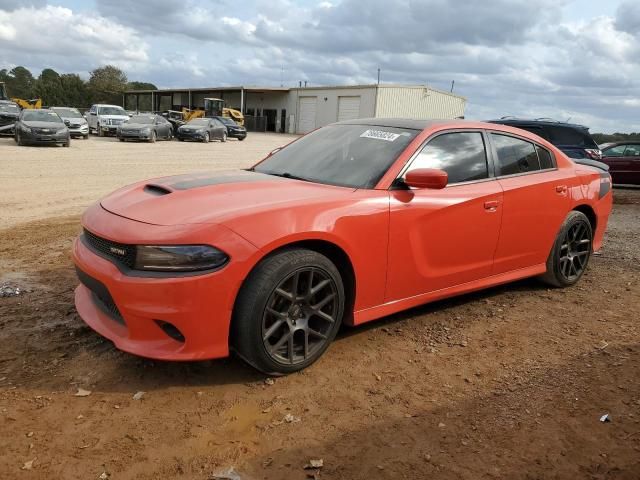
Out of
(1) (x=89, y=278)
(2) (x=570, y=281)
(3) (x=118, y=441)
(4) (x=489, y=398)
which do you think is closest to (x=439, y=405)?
(4) (x=489, y=398)

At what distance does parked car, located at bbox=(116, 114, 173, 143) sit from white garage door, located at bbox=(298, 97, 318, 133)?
21.7 m

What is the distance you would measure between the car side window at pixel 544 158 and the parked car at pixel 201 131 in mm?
25314

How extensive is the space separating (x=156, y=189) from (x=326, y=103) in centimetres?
4381

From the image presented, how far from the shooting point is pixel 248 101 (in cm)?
5666

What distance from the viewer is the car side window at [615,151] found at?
A: 15.7m

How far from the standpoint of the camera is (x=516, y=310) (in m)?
4.55

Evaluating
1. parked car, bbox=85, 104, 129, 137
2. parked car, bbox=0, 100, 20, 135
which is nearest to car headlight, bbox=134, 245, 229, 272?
parked car, bbox=0, 100, 20, 135

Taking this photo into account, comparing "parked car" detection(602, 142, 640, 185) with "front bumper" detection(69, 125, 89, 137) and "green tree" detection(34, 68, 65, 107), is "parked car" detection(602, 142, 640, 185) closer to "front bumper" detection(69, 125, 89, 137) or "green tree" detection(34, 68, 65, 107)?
"front bumper" detection(69, 125, 89, 137)

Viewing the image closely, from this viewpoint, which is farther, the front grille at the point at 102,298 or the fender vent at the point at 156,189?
the fender vent at the point at 156,189

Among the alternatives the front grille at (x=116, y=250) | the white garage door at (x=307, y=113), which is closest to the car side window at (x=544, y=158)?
the front grille at (x=116, y=250)

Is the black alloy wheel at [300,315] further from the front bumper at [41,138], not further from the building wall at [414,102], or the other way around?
the building wall at [414,102]

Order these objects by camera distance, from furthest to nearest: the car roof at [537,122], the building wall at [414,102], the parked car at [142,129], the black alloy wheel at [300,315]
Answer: the building wall at [414,102] < the parked car at [142,129] < the car roof at [537,122] < the black alloy wheel at [300,315]

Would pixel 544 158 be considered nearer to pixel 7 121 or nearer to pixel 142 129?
pixel 142 129

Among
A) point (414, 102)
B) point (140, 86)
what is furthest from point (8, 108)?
point (140, 86)
